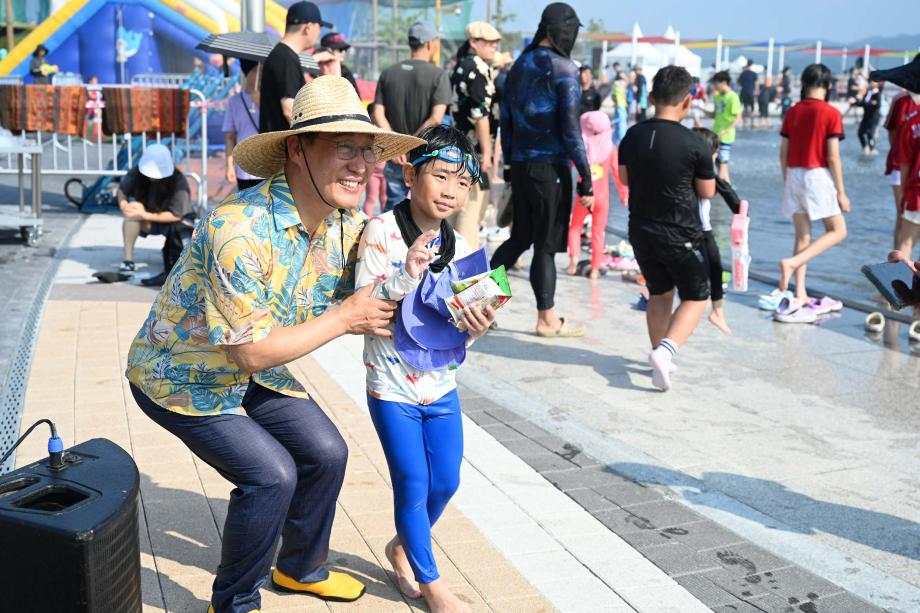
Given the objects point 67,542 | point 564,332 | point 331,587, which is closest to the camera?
point 67,542

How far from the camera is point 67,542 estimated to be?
8.66 ft

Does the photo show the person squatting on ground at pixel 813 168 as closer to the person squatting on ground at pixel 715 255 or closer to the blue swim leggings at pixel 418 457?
the person squatting on ground at pixel 715 255

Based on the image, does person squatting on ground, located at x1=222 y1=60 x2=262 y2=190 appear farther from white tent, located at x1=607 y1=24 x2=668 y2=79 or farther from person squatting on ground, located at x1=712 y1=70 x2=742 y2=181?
white tent, located at x1=607 y1=24 x2=668 y2=79

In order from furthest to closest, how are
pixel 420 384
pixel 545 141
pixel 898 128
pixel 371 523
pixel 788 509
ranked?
pixel 898 128 < pixel 545 141 < pixel 788 509 < pixel 371 523 < pixel 420 384

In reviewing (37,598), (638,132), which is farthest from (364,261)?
(638,132)

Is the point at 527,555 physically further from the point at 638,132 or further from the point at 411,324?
the point at 638,132

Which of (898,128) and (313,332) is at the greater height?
(898,128)

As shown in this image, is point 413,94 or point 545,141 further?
point 413,94

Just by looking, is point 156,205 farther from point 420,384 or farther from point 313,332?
point 313,332

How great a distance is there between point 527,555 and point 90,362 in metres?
3.68

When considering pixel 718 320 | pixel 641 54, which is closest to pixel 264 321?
pixel 718 320

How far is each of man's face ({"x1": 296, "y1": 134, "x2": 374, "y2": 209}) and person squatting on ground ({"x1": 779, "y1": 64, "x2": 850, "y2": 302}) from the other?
6041mm

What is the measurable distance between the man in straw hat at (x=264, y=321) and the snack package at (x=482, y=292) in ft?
0.66

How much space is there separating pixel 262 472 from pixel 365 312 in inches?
22.6
